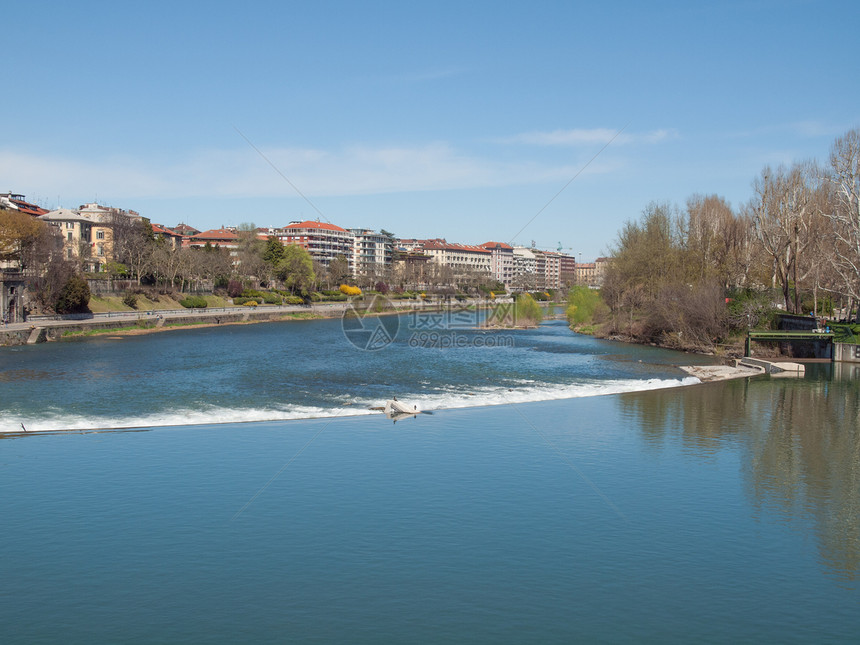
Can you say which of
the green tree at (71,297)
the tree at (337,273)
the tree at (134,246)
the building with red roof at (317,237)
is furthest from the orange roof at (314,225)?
the green tree at (71,297)

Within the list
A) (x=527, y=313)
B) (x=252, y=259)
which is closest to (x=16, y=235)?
(x=252, y=259)

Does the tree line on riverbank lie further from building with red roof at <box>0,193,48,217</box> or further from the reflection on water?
building with red roof at <box>0,193,48,217</box>

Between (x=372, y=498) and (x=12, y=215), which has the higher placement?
(x=12, y=215)

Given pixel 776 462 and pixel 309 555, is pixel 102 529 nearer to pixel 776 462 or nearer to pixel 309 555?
pixel 309 555

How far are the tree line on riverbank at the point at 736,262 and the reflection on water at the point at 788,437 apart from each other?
994 cm

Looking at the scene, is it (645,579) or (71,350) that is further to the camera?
(71,350)

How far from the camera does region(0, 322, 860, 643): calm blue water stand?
9797 millimetres

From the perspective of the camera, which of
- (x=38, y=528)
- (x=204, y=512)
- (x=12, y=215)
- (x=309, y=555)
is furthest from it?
(x=12, y=215)

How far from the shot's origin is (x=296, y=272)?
88562 millimetres

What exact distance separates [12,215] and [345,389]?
41256mm

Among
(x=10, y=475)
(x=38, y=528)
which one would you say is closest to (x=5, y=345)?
(x=10, y=475)

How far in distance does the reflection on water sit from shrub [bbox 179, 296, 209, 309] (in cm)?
5100

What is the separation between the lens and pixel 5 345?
40.7 meters

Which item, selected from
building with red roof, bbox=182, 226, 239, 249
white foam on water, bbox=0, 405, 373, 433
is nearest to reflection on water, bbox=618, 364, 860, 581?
white foam on water, bbox=0, 405, 373, 433
